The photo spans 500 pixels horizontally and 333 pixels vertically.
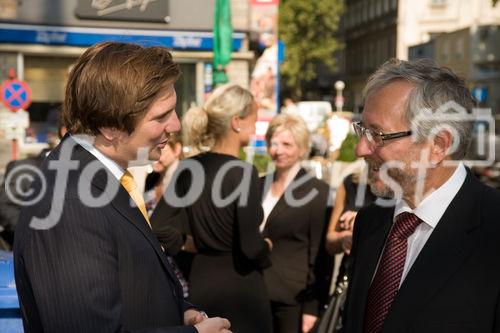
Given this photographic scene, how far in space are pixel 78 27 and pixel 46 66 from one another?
1.21m

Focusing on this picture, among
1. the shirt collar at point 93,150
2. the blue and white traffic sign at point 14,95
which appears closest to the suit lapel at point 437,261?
the shirt collar at point 93,150

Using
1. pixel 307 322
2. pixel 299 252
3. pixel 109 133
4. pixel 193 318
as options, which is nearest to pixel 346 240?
pixel 299 252

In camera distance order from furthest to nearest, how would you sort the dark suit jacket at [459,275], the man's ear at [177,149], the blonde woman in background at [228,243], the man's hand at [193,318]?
1. the man's ear at [177,149]
2. the blonde woman in background at [228,243]
3. the man's hand at [193,318]
4. the dark suit jacket at [459,275]

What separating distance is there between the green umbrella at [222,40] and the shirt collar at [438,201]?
785 cm

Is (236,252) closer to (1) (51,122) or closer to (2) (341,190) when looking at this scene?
(2) (341,190)

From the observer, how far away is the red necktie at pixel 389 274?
2.13 meters

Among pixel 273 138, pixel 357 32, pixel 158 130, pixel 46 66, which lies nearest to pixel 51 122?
pixel 46 66

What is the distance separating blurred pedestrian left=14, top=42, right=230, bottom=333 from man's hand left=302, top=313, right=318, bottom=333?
2.08m

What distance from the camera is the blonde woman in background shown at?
3.37m

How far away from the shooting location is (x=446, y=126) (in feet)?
6.97

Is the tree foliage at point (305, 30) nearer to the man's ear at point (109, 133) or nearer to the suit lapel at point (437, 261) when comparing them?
the suit lapel at point (437, 261)

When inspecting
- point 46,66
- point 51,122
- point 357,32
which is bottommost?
point 51,122

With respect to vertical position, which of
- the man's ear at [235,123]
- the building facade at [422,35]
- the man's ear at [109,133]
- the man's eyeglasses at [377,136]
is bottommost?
the man's ear at [235,123]

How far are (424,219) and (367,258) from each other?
0.27 metres
